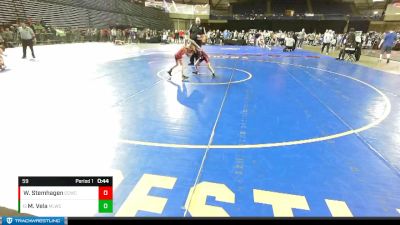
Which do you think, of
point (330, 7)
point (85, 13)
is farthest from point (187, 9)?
point (330, 7)

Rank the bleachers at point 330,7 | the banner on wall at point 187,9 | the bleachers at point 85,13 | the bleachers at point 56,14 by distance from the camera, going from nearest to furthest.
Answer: the bleachers at point 85,13 → the bleachers at point 56,14 → the banner on wall at point 187,9 → the bleachers at point 330,7

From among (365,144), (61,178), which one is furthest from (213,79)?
(61,178)

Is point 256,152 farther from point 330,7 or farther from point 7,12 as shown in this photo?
point 330,7

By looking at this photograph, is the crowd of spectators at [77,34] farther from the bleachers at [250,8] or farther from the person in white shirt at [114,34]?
the bleachers at [250,8]

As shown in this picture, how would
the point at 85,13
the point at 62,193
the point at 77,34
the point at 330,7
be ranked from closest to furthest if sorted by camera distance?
the point at 62,193, the point at 77,34, the point at 85,13, the point at 330,7

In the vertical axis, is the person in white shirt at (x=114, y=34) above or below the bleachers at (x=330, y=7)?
below

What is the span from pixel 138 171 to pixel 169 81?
229 inches

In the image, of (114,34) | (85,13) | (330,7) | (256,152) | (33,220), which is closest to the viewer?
(33,220)

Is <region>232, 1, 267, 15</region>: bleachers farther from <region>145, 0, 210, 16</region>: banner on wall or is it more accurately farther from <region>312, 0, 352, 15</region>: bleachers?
<region>312, 0, 352, 15</region>: bleachers

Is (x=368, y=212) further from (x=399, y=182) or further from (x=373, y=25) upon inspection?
(x=373, y=25)

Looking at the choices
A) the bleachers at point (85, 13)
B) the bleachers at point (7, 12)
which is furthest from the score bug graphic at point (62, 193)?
the bleachers at point (85, 13)

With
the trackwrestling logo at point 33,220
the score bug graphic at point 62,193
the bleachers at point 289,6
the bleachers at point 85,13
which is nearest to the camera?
the trackwrestling logo at point 33,220

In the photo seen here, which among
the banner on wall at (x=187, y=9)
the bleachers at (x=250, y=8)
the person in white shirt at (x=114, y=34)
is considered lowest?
the person in white shirt at (x=114, y=34)

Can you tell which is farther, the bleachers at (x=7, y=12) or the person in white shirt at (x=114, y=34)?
the person in white shirt at (x=114, y=34)
